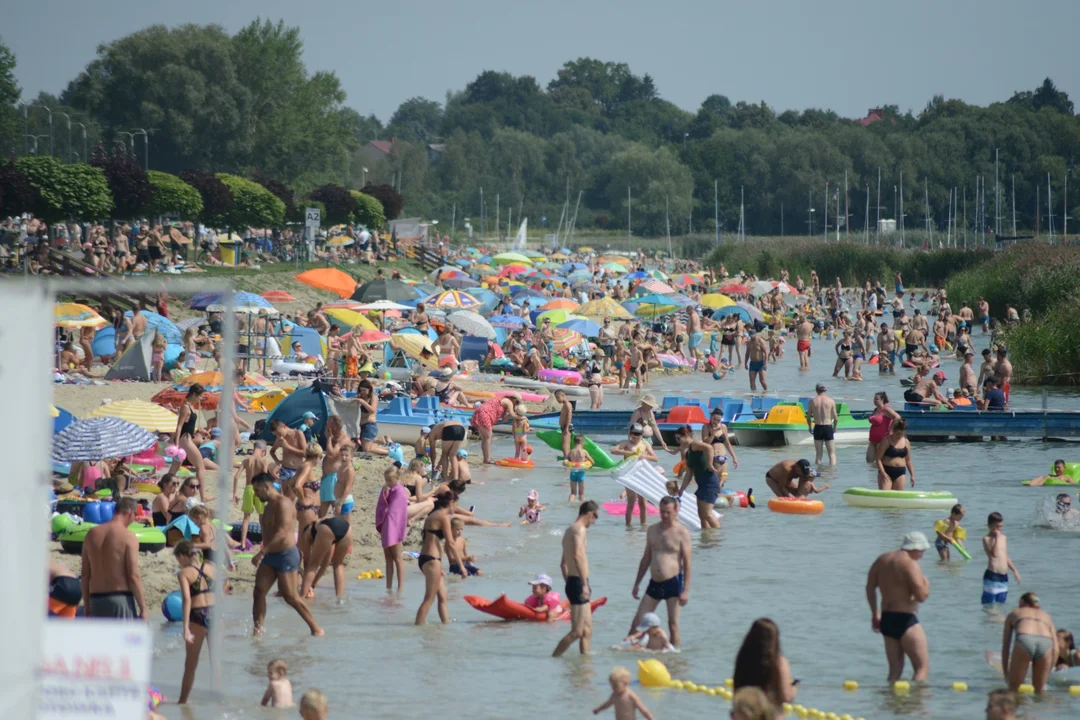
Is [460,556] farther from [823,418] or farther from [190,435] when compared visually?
[823,418]

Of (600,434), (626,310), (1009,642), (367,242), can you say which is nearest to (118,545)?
(1009,642)

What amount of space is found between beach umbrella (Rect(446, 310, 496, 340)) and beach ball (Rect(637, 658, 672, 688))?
19806mm

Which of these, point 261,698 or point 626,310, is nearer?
point 261,698

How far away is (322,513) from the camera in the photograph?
1241cm

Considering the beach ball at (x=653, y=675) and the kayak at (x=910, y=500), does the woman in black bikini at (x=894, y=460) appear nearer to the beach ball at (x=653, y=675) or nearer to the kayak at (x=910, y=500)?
the kayak at (x=910, y=500)

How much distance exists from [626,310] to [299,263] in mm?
10786

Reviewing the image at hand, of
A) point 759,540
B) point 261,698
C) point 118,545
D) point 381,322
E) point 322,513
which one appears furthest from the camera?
point 381,322

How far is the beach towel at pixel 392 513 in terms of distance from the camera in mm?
10875

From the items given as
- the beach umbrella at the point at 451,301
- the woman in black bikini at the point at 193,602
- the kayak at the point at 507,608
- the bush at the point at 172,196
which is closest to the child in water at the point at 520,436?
the kayak at the point at 507,608

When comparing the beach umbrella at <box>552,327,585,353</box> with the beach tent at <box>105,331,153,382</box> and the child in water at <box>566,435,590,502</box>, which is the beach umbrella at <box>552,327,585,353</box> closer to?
the beach tent at <box>105,331,153,382</box>

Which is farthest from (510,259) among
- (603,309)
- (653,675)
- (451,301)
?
(653,675)

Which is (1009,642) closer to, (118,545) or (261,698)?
(261,698)

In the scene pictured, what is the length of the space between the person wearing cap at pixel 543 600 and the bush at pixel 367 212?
44.2m

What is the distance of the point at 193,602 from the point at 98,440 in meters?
4.65
